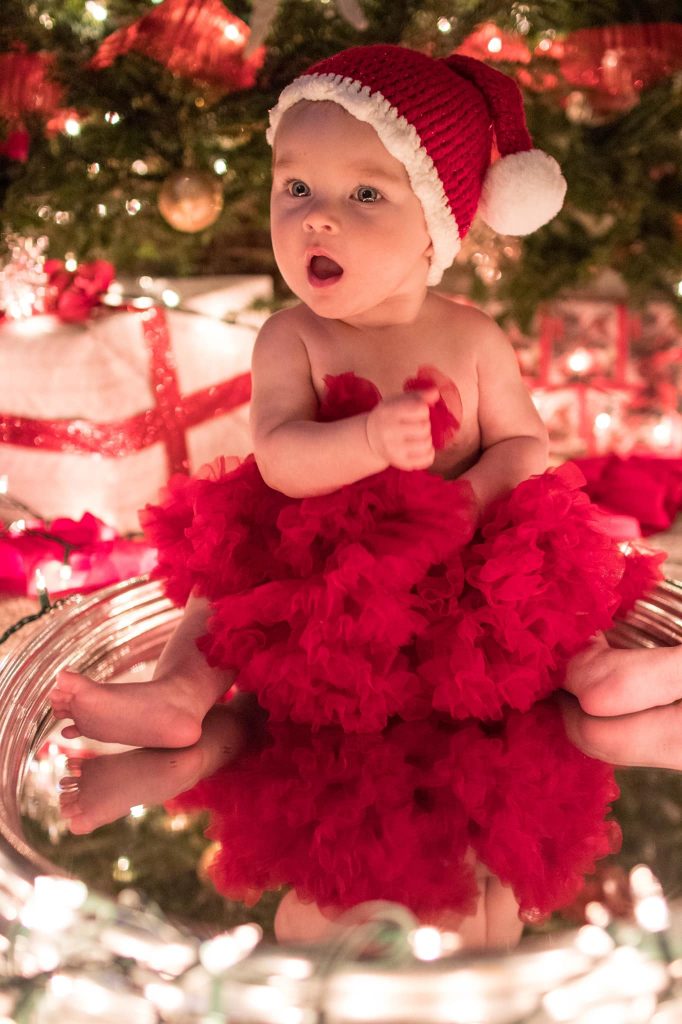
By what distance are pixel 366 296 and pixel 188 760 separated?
14.1 inches

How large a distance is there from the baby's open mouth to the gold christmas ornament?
56cm

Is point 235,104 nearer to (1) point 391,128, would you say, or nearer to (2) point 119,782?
(1) point 391,128

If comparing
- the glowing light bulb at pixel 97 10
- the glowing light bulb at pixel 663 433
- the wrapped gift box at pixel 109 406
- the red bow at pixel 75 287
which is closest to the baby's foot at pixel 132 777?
the wrapped gift box at pixel 109 406

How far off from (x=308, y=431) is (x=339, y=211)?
156 mm

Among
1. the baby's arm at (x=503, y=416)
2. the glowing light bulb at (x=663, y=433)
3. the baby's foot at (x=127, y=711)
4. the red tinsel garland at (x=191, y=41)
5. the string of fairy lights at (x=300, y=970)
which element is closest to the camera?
the string of fairy lights at (x=300, y=970)

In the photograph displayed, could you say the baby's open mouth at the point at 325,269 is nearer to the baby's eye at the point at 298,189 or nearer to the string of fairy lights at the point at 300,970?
the baby's eye at the point at 298,189

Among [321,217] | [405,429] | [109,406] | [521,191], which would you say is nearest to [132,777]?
[405,429]

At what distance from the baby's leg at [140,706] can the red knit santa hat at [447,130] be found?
1.20 feet

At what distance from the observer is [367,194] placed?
834 mm

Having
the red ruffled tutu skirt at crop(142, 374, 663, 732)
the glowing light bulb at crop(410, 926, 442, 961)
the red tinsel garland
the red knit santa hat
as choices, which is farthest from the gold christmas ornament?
the glowing light bulb at crop(410, 926, 442, 961)

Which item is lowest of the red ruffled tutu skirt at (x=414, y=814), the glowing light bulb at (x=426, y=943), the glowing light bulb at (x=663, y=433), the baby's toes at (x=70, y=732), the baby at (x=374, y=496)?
the glowing light bulb at (x=663, y=433)

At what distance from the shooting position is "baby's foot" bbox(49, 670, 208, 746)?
2.65 feet

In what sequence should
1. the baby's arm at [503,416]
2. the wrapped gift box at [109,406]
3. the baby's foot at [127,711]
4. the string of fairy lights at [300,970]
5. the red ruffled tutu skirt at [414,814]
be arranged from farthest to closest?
1. the wrapped gift box at [109,406]
2. the baby's arm at [503,416]
3. the baby's foot at [127,711]
4. the red ruffled tutu skirt at [414,814]
5. the string of fairy lights at [300,970]

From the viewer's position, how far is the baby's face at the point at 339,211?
0.82 metres
